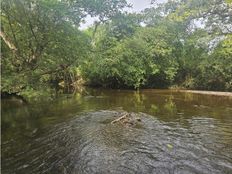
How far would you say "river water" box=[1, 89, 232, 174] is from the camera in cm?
676

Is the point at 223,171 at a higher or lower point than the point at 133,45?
lower

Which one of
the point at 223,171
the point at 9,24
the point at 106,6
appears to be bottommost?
the point at 223,171

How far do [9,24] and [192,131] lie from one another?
344 inches

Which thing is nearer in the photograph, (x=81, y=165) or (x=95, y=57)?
(x=81, y=165)

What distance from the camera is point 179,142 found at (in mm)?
8938

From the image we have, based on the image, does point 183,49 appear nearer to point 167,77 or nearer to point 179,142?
point 167,77

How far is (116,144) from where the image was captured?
8.77 m

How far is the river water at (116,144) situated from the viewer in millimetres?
6758

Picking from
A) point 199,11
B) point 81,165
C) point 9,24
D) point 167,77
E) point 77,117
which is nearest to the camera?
point 81,165

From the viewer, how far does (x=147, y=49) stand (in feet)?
97.6

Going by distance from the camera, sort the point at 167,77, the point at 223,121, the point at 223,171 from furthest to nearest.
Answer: the point at 167,77, the point at 223,121, the point at 223,171

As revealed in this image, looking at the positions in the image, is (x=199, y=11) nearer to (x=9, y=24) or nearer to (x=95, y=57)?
(x=95, y=57)

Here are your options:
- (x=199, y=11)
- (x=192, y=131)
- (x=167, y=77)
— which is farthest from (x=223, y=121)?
(x=167, y=77)

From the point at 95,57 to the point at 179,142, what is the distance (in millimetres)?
6194
